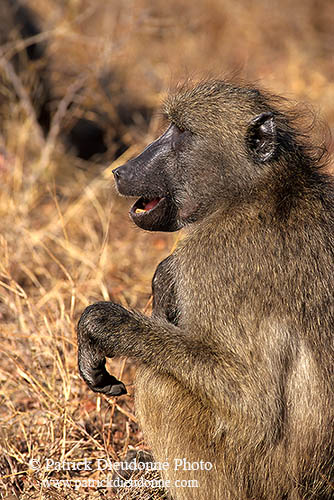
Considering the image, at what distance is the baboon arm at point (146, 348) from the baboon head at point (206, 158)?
41 centimetres

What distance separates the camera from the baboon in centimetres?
230

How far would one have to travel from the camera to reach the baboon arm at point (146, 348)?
231cm

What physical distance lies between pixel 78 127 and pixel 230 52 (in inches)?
130

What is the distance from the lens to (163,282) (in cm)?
270

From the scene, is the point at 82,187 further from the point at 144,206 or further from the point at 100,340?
the point at 100,340

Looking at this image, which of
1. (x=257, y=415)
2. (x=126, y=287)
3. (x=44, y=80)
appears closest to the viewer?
(x=257, y=415)

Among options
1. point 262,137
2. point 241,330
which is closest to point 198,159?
point 262,137

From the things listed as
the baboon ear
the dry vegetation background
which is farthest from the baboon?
the dry vegetation background

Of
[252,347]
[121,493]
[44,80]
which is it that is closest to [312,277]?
[252,347]

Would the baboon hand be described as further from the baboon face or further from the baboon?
the baboon face

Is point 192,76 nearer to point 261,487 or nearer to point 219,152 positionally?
point 219,152

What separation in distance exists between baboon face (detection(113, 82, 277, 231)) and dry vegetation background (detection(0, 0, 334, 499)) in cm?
57

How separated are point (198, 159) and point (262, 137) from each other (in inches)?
9.6

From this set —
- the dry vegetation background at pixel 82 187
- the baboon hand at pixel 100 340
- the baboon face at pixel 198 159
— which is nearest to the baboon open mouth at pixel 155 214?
the baboon face at pixel 198 159
